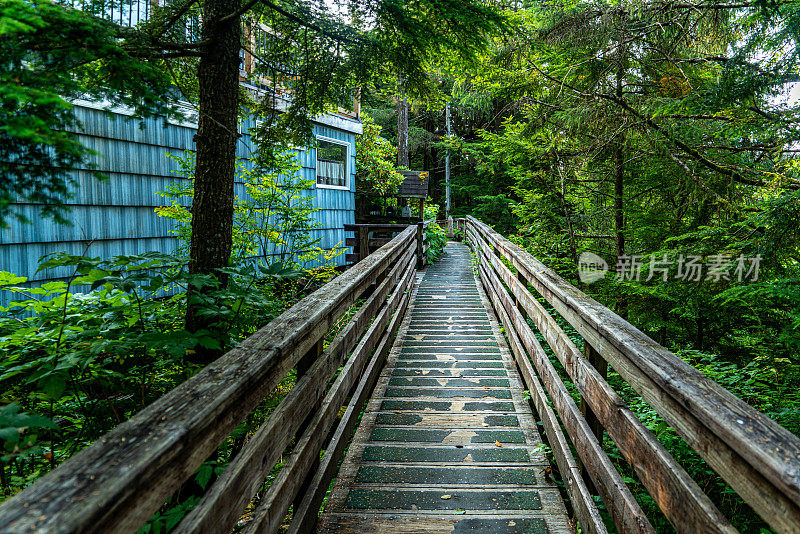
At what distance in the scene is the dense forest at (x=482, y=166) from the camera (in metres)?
1.96

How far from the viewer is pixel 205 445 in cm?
117

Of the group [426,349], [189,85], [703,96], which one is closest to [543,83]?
[703,96]

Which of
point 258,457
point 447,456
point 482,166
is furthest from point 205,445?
point 482,166

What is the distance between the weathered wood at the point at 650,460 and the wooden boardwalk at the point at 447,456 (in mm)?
645

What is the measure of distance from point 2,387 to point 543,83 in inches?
294

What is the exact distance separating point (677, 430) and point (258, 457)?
1408mm

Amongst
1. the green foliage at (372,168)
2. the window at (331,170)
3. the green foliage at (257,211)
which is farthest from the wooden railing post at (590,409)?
the green foliage at (372,168)

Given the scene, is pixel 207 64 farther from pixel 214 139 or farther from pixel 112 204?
pixel 112 204

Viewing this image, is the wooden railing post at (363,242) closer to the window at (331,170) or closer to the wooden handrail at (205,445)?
the window at (331,170)

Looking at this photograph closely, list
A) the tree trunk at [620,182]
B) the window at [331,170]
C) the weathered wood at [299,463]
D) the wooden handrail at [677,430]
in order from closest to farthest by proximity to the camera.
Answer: the wooden handrail at [677,430] < the weathered wood at [299,463] < the tree trunk at [620,182] < the window at [331,170]

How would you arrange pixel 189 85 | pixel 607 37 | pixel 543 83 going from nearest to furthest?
pixel 189 85 < pixel 607 37 < pixel 543 83

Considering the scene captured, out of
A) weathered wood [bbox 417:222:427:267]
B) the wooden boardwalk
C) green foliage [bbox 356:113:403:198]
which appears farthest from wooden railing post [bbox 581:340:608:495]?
green foliage [bbox 356:113:403:198]

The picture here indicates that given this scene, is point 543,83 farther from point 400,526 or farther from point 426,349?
point 400,526

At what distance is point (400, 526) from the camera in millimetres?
2148
